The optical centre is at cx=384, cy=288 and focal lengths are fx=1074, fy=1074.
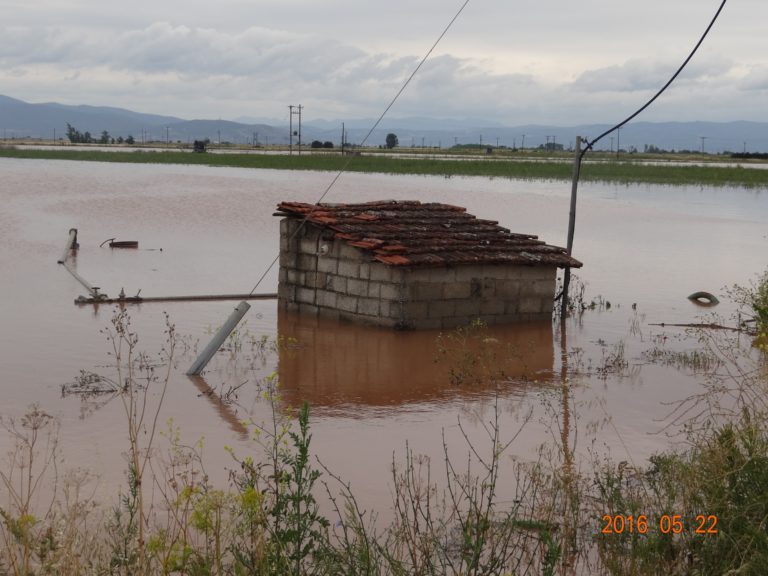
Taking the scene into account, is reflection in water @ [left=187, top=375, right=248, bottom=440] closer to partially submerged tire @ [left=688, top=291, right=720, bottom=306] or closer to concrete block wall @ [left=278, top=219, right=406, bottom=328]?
concrete block wall @ [left=278, top=219, right=406, bottom=328]

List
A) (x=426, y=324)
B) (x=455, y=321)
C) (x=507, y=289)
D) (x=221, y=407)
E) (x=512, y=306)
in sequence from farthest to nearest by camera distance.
Answer: (x=512, y=306), (x=507, y=289), (x=455, y=321), (x=426, y=324), (x=221, y=407)

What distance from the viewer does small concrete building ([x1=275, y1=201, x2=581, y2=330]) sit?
44.5 feet

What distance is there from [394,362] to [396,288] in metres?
1.37

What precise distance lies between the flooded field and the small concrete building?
334 millimetres

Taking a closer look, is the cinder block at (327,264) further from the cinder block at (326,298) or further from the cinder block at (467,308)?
the cinder block at (467,308)

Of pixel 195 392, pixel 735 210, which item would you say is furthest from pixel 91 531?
pixel 735 210

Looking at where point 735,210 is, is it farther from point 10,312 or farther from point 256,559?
point 256,559

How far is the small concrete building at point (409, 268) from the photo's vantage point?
13.6 meters

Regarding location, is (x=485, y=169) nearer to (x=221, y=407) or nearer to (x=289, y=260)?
(x=289, y=260)

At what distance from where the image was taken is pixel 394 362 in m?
12.4

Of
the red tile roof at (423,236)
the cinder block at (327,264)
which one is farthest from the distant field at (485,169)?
the cinder block at (327,264)

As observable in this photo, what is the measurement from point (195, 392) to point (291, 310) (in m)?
4.57

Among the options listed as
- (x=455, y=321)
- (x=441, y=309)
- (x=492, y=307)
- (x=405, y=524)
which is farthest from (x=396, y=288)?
(x=405, y=524)

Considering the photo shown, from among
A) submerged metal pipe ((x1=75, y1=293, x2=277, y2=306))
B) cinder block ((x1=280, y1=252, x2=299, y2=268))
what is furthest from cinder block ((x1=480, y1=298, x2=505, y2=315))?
submerged metal pipe ((x1=75, y1=293, x2=277, y2=306))
